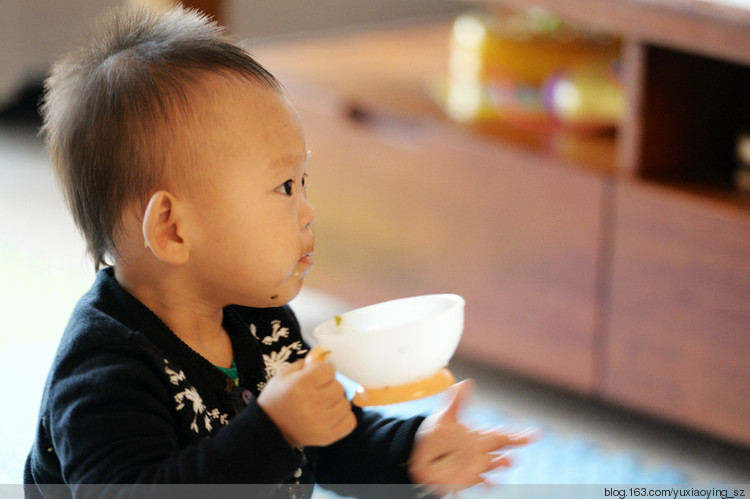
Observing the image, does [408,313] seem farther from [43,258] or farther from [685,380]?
[43,258]

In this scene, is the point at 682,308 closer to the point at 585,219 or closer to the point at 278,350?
the point at 585,219

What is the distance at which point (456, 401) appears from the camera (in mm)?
769

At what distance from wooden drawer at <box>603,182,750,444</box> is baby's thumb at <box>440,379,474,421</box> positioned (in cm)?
58

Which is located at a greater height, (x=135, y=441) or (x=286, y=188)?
(x=286, y=188)

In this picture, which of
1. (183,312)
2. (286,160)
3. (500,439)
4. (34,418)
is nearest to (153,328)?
(183,312)

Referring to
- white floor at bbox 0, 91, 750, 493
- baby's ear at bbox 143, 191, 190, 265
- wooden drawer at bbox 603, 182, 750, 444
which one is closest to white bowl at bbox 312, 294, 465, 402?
baby's ear at bbox 143, 191, 190, 265

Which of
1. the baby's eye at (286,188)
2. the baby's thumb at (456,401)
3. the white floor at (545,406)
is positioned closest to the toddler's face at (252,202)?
the baby's eye at (286,188)

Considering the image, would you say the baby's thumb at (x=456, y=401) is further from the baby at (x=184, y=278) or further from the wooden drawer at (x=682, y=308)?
the wooden drawer at (x=682, y=308)

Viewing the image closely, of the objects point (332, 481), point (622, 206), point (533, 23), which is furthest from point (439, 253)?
point (332, 481)

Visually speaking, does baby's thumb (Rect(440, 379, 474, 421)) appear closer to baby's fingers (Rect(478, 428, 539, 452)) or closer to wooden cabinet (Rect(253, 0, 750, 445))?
baby's fingers (Rect(478, 428, 539, 452))

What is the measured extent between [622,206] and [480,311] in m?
0.27

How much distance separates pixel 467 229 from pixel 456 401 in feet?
2.33

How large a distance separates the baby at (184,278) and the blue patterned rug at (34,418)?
394 mm

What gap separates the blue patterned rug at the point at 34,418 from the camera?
123cm
